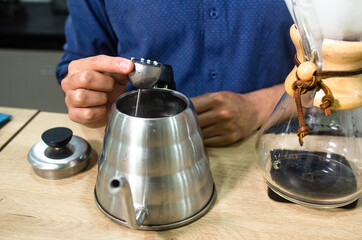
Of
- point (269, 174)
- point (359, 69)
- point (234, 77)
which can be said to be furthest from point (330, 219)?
point (234, 77)

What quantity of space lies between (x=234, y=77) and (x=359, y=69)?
434 millimetres

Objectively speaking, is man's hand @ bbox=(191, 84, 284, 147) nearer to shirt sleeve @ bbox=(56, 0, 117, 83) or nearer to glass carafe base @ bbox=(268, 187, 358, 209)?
glass carafe base @ bbox=(268, 187, 358, 209)

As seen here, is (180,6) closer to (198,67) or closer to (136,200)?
(198,67)

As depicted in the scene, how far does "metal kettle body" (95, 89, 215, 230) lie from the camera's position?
0.43m

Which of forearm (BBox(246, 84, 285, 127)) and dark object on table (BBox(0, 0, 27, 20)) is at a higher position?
forearm (BBox(246, 84, 285, 127))

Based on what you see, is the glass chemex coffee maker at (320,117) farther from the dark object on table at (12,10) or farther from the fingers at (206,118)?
the dark object on table at (12,10)

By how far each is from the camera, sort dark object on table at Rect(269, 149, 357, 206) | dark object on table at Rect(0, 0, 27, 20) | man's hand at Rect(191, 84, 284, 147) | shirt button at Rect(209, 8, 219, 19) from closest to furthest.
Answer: dark object on table at Rect(269, 149, 357, 206)
man's hand at Rect(191, 84, 284, 147)
shirt button at Rect(209, 8, 219, 19)
dark object on table at Rect(0, 0, 27, 20)

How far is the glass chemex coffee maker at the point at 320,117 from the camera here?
41cm

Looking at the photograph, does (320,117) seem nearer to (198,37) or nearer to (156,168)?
(156,168)

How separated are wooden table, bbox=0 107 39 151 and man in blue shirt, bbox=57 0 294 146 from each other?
131 mm

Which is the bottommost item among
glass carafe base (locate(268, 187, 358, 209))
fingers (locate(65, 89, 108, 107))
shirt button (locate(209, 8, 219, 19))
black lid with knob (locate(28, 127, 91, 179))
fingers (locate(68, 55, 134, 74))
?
black lid with knob (locate(28, 127, 91, 179))

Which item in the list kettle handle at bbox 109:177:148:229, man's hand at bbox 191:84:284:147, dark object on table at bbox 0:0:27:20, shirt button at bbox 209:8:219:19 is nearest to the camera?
kettle handle at bbox 109:177:148:229

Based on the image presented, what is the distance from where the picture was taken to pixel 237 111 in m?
0.69

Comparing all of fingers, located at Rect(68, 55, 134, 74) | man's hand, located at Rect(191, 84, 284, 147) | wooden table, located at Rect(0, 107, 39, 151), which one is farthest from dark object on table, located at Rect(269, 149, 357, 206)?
wooden table, located at Rect(0, 107, 39, 151)
